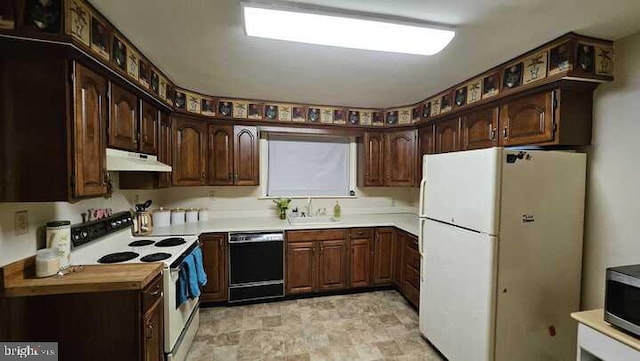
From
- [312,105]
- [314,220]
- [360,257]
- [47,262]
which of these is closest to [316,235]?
[314,220]

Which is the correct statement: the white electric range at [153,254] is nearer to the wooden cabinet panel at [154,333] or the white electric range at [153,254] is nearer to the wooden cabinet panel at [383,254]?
the wooden cabinet panel at [154,333]

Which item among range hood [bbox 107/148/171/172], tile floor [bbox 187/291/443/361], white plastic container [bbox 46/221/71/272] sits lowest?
tile floor [bbox 187/291/443/361]

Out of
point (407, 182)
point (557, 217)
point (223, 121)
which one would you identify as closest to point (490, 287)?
point (557, 217)

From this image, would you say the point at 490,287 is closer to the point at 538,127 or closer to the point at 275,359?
the point at 538,127

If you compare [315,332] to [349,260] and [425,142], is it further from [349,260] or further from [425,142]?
[425,142]

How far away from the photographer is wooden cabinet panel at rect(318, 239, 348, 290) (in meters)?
3.29

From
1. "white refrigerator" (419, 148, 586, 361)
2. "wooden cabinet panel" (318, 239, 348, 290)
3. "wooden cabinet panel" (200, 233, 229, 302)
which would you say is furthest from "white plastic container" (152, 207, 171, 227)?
"white refrigerator" (419, 148, 586, 361)

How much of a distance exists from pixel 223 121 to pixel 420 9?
8.17 ft

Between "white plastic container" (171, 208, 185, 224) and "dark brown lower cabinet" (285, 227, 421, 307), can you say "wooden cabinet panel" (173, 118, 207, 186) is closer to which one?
"white plastic container" (171, 208, 185, 224)

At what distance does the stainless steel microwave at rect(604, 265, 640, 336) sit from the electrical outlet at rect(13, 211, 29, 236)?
3.15 meters

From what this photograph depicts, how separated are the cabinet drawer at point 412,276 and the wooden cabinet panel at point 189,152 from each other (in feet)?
8.53

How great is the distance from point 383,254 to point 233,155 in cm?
225

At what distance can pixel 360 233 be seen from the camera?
339 cm

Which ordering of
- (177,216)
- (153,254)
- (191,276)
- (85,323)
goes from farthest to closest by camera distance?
1. (177,216)
2. (191,276)
3. (153,254)
4. (85,323)
